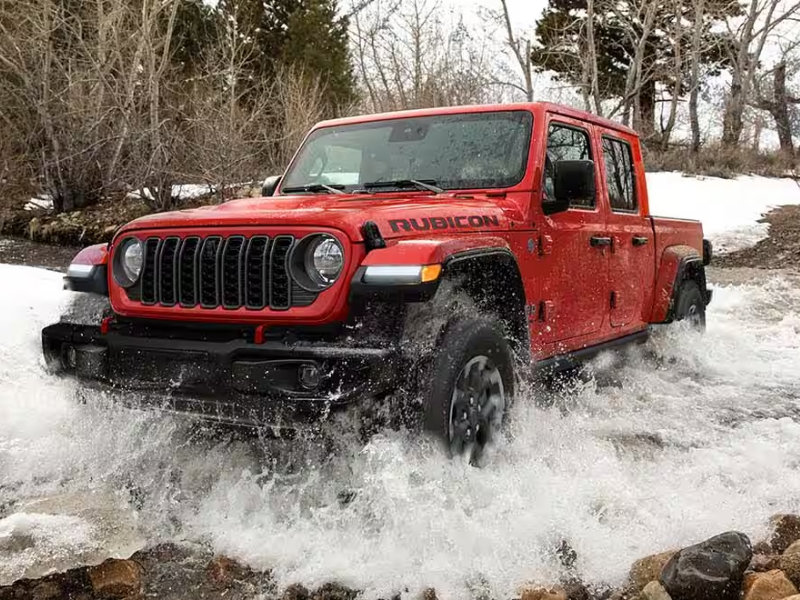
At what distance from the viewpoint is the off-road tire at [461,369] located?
3211 millimetres

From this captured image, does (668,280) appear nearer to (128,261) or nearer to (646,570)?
(646,570)

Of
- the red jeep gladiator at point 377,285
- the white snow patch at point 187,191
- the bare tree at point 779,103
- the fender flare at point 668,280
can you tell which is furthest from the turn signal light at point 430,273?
the bare tree at point 779,103

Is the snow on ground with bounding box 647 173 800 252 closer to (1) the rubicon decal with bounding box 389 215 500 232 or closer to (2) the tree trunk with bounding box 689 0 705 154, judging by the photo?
(2) the tree trunk with bounding box 689 0 705 154

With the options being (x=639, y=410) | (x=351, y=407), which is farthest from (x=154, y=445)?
(x=639, y=410)

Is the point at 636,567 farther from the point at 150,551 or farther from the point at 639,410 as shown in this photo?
the point at 639,410

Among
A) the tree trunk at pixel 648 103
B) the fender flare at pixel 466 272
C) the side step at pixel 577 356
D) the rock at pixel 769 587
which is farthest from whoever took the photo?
the tree trunk at pixel 648 103

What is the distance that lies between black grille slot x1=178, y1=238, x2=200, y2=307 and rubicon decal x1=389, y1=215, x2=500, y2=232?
2.95 ft

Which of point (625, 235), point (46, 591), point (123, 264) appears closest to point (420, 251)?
→ point (123, 264)

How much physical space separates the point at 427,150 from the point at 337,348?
1.87 metres

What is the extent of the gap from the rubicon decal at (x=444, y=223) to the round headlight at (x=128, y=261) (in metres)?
1.26

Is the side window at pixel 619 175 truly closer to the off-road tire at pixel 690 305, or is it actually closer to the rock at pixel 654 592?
the off-road tire at pixel 690 305

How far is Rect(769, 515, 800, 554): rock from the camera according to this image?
3146 mm

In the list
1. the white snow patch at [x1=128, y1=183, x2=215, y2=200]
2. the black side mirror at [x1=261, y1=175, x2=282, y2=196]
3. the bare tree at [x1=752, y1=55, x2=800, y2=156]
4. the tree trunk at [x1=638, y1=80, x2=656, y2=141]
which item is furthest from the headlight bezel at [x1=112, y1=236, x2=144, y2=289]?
the tree trunk at [x1=638, y1=80, x2=656, y2=141]

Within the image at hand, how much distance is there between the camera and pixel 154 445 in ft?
12.7
